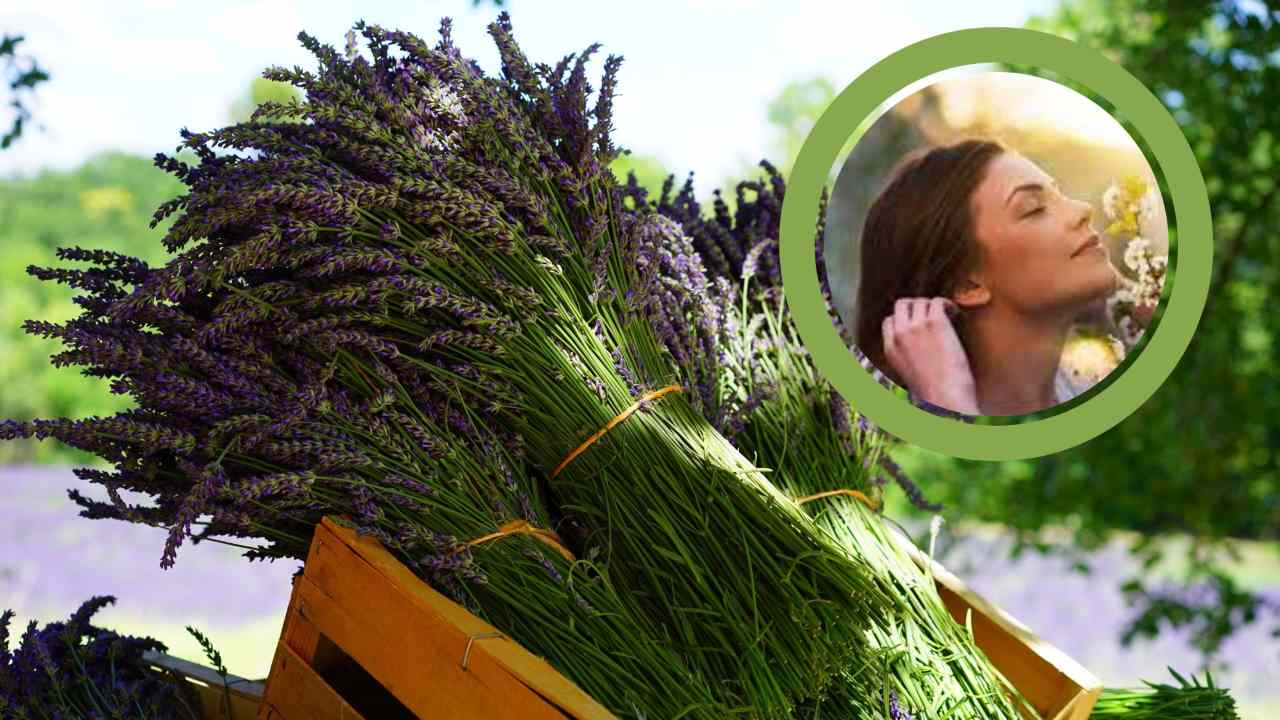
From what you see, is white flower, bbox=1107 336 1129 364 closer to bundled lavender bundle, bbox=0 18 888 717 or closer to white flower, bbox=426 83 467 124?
bundled lavender bundle, bbox=0 18 888 717

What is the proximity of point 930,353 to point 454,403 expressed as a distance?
0.54 meters

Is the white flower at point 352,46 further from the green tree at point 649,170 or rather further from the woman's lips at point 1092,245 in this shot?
the green tree at point 649,170

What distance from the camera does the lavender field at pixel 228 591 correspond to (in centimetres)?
361

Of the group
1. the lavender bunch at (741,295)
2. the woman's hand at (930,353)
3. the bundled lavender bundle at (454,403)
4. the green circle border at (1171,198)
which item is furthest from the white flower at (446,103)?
the woman's hand at (930,353)

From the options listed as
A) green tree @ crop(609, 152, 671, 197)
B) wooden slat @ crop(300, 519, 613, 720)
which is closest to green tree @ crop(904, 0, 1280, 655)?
green tree @ crop(609, 152, 671, 197)

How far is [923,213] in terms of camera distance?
119 cm

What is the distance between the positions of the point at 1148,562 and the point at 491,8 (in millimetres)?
2531

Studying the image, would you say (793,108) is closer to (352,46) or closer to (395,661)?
(352,46)

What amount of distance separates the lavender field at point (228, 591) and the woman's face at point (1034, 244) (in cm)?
254

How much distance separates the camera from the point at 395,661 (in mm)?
992

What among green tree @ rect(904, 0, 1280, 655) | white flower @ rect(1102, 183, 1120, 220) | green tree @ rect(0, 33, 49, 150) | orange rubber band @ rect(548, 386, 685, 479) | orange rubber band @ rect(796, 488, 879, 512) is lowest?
orange rubber band @ rect(548, 386, 685, 479)

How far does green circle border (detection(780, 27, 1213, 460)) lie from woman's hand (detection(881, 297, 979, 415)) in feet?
0.08

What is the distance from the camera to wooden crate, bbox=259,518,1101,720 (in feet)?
2.94

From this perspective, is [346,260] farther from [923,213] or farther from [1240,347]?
[1240,347]
